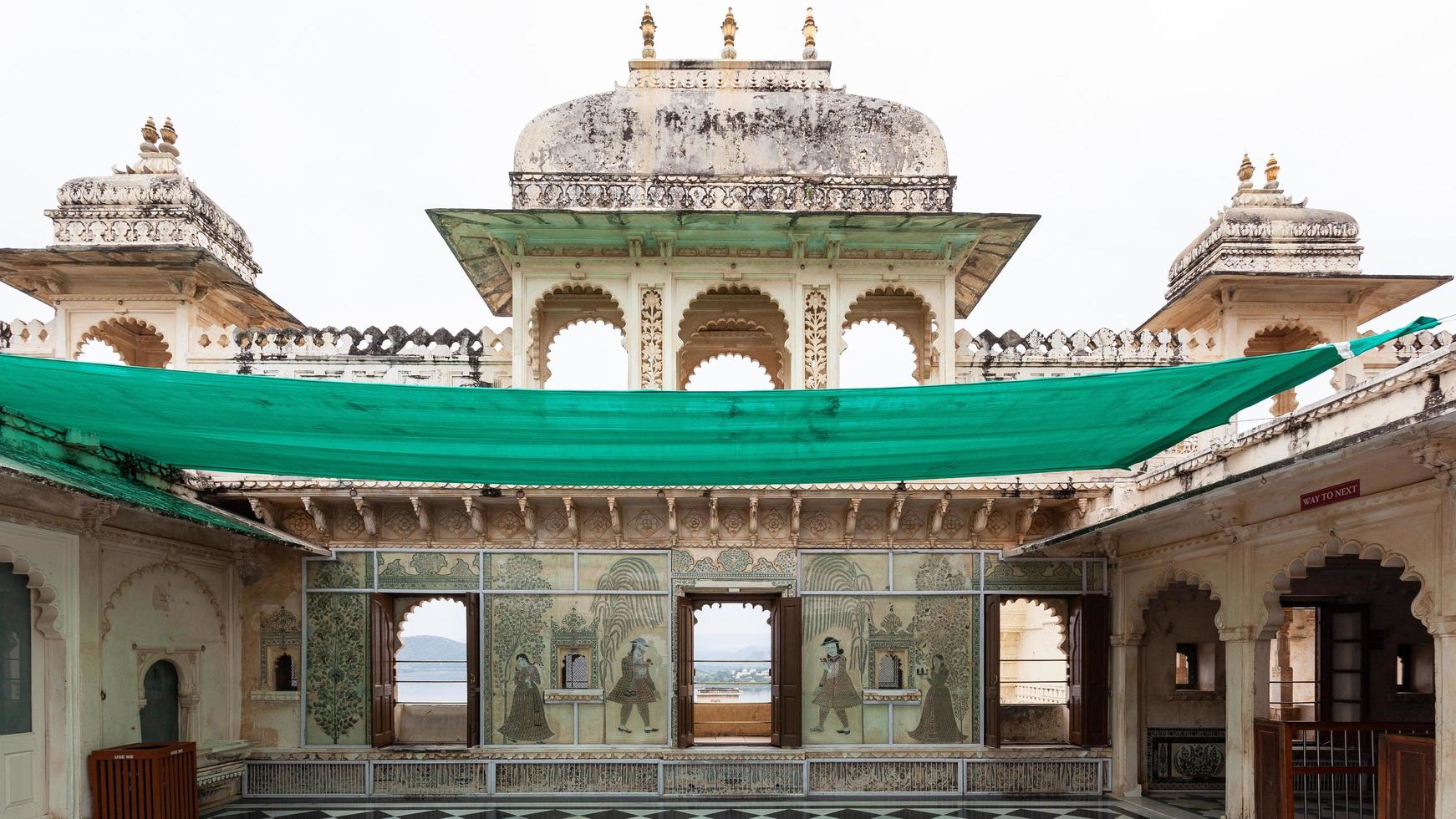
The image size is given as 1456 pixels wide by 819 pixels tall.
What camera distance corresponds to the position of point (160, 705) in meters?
9.53

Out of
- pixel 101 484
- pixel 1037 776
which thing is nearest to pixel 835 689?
pixel 1037 776

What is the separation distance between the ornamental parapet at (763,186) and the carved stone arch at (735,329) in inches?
43.5

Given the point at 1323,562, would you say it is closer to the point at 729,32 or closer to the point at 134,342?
the point at 729,32

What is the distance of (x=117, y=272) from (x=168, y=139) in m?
2.18

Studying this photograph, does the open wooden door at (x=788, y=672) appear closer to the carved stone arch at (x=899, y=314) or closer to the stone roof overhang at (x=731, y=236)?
the carved stone arch at (x=899, y=314)

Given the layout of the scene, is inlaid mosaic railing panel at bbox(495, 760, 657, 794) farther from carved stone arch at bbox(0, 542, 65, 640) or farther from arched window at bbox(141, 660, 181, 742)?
carved stone arch at bbox(0, 542, 65, 640)

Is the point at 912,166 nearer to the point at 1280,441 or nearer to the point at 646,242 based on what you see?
the point at 646,242

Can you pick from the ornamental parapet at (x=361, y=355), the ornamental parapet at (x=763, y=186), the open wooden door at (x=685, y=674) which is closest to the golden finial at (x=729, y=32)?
the ornamental parapet at (x=763, y=186)

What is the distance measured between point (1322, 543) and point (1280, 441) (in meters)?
0.88

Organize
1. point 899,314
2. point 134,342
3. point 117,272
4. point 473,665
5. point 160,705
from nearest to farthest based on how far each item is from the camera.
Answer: point 160,705
point 473,665
point 117,272
point 899,314
point 134,342

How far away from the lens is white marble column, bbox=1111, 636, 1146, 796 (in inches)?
410

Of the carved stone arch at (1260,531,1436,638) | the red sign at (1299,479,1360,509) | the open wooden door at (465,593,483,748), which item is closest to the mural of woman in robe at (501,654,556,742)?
the open wooden door at (465,593,483,748)

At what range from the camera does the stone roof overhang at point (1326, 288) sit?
11672 millimetres

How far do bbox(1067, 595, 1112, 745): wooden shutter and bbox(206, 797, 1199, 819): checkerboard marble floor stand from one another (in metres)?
0.72
